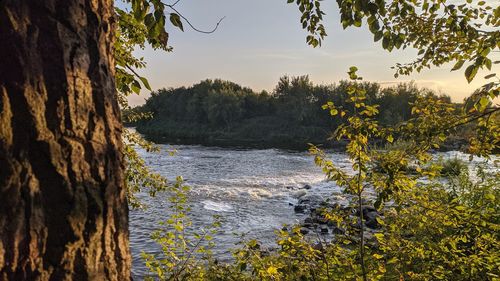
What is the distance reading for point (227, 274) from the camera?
4590mm

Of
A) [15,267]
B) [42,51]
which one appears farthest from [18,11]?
[15,267]

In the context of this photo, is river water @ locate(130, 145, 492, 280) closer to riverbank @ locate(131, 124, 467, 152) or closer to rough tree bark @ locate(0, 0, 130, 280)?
rough tree bark @ locate(0, 0, 130, 280)

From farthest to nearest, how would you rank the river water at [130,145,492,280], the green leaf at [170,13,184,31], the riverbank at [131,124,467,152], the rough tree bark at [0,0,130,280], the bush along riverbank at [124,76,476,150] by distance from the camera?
the bush along riverbank at [124,76,476,150] → the riverbank at [131,124,467,152] → the river water at [130,145,492,280] → the green leaf at [170,13,184,31] → the rough tree bark at [0,0,130,280]

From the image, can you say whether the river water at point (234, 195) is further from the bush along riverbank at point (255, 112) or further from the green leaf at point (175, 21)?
the bush along riverbank at point (255, 112)

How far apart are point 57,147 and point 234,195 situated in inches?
590

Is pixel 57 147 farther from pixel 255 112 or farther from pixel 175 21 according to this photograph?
pixel 255 112

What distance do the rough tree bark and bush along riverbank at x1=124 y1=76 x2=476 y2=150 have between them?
155 ft

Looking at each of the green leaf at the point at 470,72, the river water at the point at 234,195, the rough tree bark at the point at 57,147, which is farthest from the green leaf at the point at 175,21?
the river water at the point at 234,195

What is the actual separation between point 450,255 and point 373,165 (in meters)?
1.13

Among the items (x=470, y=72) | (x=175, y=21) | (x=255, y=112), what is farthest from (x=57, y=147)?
(x=255, y=112)

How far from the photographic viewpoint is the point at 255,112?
6638 centimetres

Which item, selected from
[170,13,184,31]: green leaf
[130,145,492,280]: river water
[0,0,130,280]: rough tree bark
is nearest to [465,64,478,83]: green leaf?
[170,13,184,31]: green leaf

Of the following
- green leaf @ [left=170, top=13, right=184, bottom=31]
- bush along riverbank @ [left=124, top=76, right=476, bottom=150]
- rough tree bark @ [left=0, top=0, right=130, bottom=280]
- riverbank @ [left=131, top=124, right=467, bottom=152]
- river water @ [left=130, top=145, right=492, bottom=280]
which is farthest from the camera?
A: bush along riverbank @ [left=124, top=76, right=476, bottom=150]

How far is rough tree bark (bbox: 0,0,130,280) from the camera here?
1102 millimetres
